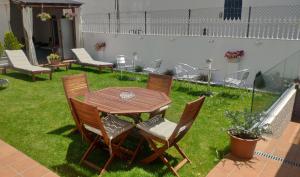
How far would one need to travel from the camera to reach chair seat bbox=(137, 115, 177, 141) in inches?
149

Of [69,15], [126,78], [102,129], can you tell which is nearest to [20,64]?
[69,15]

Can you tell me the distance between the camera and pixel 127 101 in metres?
4.49

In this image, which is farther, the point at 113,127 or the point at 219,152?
the point at 219,152

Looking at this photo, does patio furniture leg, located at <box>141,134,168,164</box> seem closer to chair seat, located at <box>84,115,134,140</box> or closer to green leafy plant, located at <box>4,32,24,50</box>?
chair seat, located at <box>84,115,134,140</box>

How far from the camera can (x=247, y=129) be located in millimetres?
4105

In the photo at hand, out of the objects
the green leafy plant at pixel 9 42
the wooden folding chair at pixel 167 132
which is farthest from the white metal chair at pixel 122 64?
the wooden folding chair at pixel 167 132

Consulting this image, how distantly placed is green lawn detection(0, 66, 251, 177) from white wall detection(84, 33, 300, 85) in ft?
→ 4.05

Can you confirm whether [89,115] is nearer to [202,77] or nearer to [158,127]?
[158,127]

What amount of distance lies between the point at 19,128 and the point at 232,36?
7248 millimetres

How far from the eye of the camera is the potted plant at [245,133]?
13.1ft

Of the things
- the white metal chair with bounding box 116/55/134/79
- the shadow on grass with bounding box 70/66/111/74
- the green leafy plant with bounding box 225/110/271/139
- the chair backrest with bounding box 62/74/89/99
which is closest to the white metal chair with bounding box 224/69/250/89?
the green leafy plant with bounding box 225/110/271/139

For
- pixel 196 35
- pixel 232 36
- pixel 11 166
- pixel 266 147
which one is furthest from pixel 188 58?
pixel 11 166

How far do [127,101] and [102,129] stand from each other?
1.08 meters

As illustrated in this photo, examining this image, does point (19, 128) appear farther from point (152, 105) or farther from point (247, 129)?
point (247, 129)
